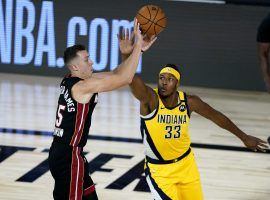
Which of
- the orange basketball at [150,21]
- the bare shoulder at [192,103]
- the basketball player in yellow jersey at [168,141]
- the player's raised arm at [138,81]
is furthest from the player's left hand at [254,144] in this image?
the orange basketball at [150,21]

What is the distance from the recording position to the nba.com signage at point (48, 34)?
1403 cm

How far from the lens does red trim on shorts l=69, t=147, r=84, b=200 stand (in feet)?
20.7

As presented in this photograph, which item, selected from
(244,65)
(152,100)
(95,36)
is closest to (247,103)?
(244,65)

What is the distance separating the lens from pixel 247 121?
471 inches

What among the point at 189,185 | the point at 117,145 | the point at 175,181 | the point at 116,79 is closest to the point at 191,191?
the point at 189,185

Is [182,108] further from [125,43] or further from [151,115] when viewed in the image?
[125,43]

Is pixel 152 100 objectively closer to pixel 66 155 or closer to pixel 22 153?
pixel 66 155

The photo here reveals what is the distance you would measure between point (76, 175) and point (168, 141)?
0.92 metres

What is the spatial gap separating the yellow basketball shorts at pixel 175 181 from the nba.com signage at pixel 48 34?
24.2 ft

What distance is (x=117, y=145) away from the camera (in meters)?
10.3

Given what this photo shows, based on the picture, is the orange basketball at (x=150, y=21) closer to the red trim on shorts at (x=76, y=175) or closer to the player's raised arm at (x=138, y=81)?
the player's raised arm at (x=138, y=81)

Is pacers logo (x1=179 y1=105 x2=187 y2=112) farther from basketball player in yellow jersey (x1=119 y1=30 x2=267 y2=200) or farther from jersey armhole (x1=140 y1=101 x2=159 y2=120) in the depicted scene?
jersey armhole (x1=140 y1=101 x2=159 y2=120)

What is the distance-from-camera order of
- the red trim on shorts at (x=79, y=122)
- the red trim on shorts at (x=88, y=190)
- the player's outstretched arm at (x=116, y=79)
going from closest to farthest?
the player's outstretched arm at (x=116, y=79)
the red trim on shorts at (x=79, y=122)
the red trim on shorts at (x=88, y=190)

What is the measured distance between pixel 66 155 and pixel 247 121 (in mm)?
6099
